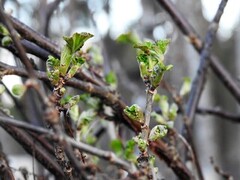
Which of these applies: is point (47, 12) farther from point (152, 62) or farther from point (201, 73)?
point (152, 62)

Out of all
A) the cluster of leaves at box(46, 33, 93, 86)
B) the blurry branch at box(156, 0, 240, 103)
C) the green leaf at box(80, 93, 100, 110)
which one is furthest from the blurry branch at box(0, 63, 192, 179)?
the blurry branch at box(156, 0, 240, 103)

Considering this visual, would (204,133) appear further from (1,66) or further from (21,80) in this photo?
(1,66)

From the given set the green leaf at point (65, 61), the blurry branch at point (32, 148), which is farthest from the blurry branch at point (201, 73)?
the green leaf at point (65, 61)

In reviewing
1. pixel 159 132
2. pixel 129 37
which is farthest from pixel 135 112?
pixel 129 37

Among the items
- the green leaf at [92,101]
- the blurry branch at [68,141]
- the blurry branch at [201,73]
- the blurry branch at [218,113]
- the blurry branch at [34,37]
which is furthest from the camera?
the blurry branch at [218,113]

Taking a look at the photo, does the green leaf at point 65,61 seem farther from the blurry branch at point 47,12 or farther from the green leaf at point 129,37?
the blurry branch at point 47,12
